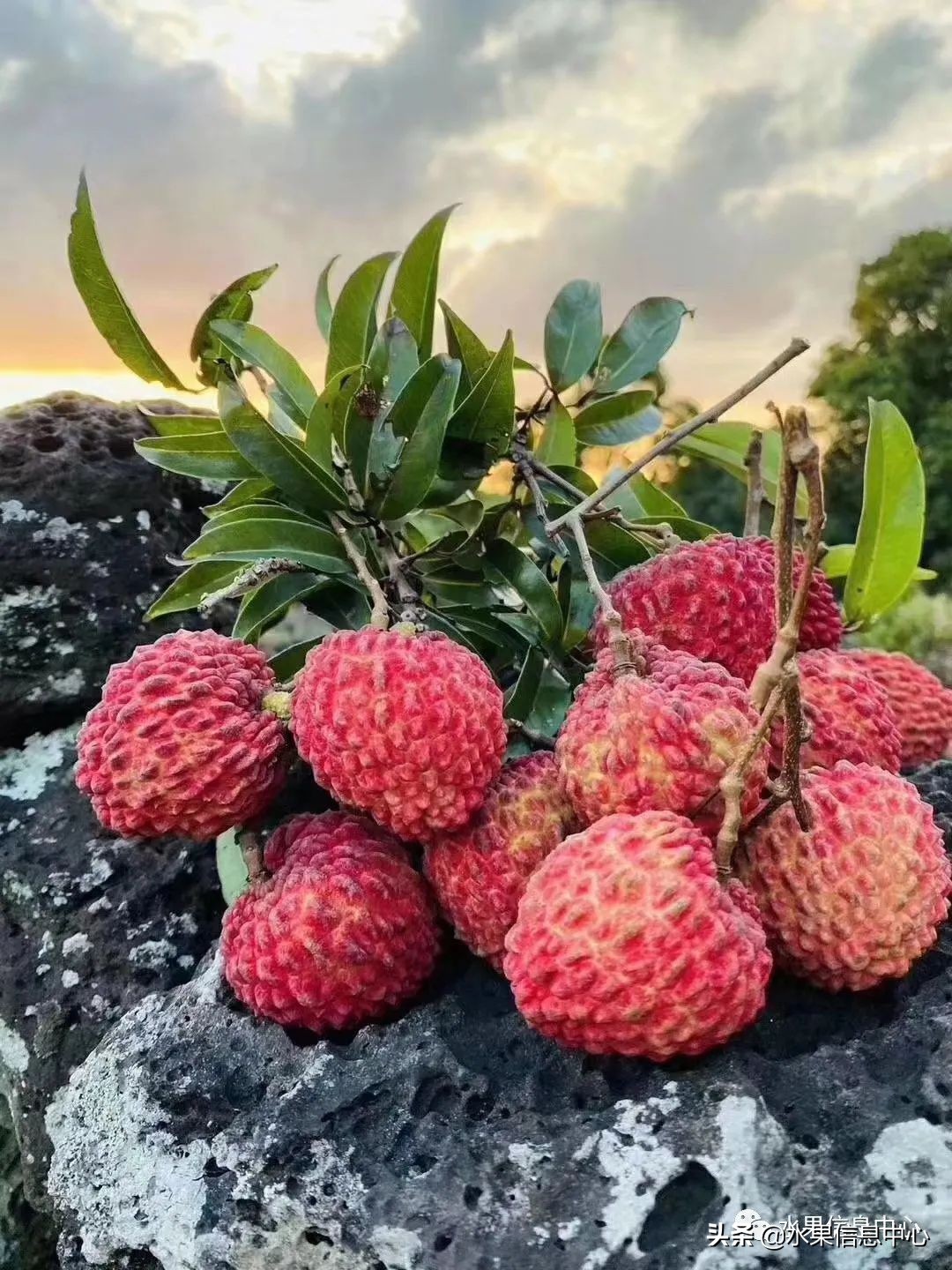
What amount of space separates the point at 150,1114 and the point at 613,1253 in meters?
0.42

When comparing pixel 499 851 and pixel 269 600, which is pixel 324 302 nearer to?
pixel 269 600

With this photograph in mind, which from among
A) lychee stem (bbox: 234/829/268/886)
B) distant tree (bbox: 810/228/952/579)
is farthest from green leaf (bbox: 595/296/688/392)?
distant tree (bbox: 810/228/952/579)

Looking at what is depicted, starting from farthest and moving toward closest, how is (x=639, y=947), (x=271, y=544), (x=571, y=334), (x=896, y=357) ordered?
(x=896, y=357) < (x=571, y=334) < (x=271, y=544) < (x=639, y=947)

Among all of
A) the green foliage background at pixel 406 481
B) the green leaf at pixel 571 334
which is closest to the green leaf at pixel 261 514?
the green foliage background at pixel 406 481

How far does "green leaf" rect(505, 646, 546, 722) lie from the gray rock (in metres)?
0.25

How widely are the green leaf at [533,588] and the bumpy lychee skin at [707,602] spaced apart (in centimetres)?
6

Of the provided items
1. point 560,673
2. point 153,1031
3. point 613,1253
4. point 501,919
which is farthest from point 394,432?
point 613,1253

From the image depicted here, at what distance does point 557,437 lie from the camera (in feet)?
4.20

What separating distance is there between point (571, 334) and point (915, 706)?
23.9 inches

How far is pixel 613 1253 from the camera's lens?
0.66m

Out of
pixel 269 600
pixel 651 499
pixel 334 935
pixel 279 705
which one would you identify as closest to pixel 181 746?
pixel 279 705

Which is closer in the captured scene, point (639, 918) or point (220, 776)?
point (639, 918)

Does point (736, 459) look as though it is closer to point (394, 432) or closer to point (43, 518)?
point (394, 432)

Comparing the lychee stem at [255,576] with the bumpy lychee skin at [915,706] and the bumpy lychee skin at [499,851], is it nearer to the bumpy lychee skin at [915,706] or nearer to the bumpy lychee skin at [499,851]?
the bumpy lychee skin at [499,851]
